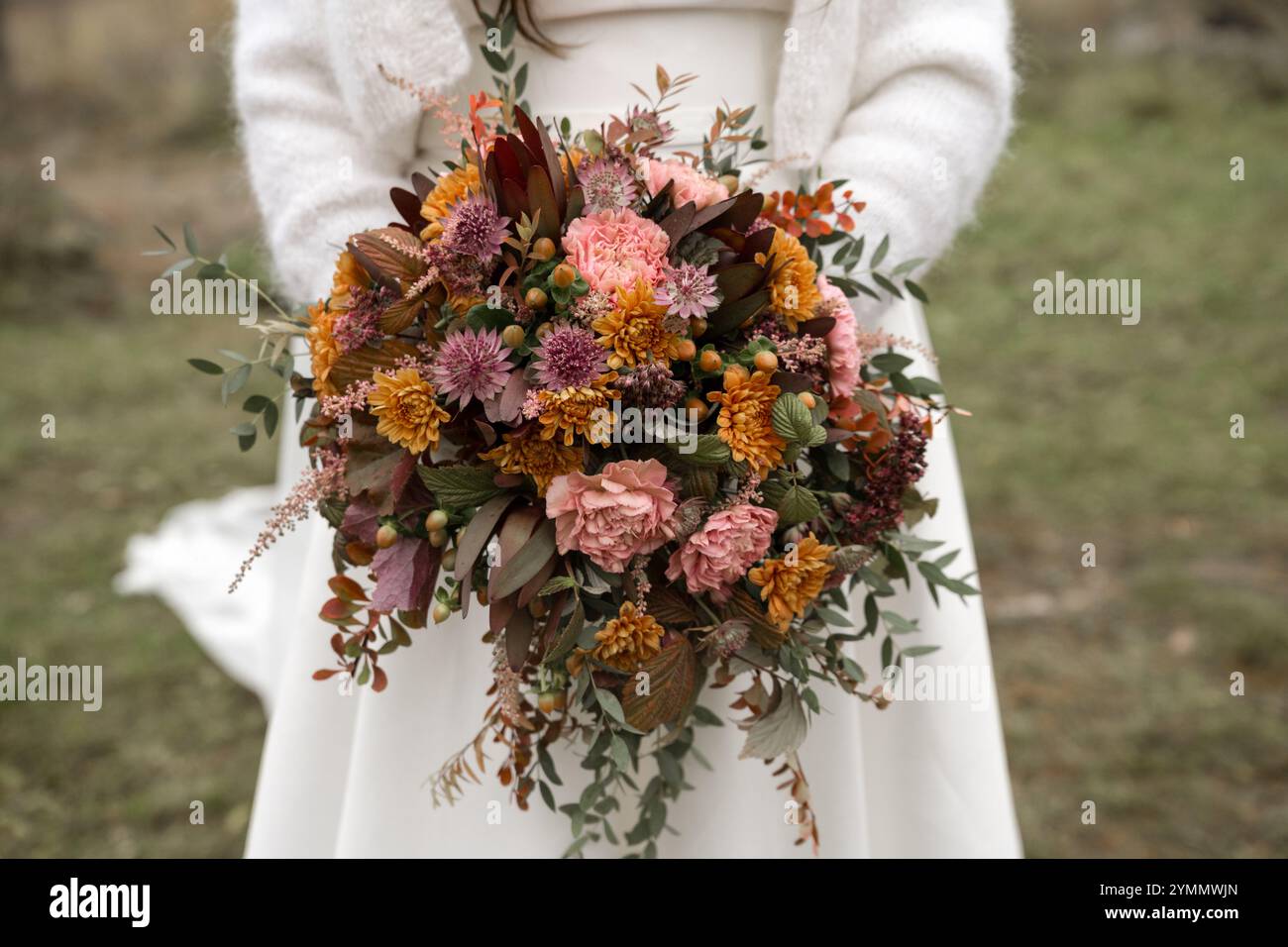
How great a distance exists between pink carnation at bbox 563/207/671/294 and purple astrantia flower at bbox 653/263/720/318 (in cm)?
2

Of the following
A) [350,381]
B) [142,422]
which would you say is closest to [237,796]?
[350,381]

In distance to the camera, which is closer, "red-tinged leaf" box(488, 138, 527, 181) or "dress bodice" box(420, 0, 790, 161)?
"red-tinged leaf" box(488, 138, 527, 181)

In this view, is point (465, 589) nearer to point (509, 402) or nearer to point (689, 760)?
point (509, 402)

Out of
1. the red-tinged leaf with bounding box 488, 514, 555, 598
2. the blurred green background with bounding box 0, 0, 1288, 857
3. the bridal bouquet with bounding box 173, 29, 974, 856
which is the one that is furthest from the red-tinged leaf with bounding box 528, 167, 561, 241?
the blurred green background with bounding box 0, 0, 1288, 857

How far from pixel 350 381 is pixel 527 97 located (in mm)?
618

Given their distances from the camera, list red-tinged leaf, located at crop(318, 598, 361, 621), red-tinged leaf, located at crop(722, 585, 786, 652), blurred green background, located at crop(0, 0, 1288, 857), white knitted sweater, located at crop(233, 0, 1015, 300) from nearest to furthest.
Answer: red-tinged leaf, located at crop(722, 585, 786, 652) → red-tinged leaf, located at crop(318, 598, 361, 621) → white knitted sweater, located at crop(233, 0, 1015, 300) → blurred green background, located at crop(0, 0, 1288, 857)

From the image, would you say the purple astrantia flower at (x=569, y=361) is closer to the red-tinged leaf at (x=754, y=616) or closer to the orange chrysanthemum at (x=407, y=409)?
the orange chrysanthemum at (x=407, y=409)

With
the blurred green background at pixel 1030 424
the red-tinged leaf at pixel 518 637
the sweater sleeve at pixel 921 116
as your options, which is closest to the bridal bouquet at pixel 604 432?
the red-tinged leaf at pixel 518 637

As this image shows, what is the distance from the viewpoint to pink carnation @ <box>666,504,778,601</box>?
124 cm

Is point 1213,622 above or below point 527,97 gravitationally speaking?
below

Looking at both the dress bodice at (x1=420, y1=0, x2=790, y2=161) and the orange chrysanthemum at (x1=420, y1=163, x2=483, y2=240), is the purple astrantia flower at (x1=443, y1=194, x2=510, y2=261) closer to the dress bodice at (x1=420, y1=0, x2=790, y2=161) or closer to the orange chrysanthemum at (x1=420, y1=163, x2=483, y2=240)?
the orange chrysanthemum at (x1=420, y1=163, x2=483, y2=240)

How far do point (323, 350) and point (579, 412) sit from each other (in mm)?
351
